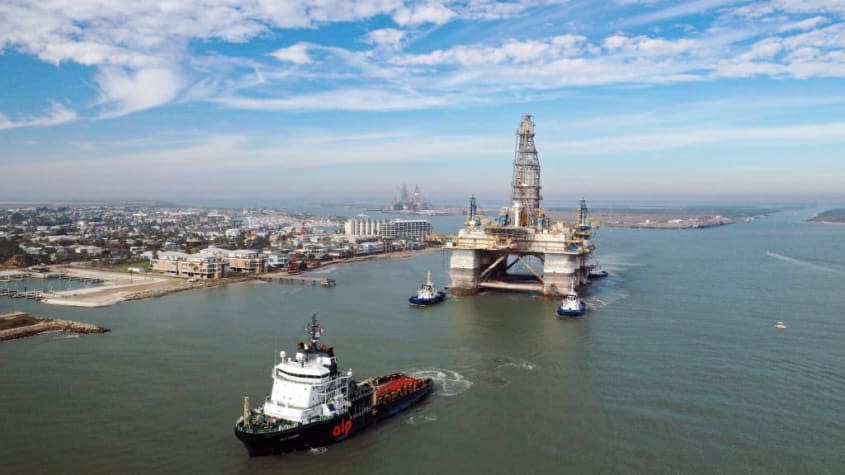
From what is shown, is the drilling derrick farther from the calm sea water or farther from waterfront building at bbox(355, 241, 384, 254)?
waterfront building at bbox(355, 241, 384, 254)

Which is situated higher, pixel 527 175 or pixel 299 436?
pixel 527 175

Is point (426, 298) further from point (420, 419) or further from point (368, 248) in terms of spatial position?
point (368, 248)

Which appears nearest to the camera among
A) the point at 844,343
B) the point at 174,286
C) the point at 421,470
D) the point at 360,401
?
the point at 421,470

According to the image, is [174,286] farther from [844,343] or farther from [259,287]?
[844,343]

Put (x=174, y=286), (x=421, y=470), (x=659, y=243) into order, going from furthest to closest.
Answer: (x=659, y=243), (x=174, y=286), (x=421, y=470)

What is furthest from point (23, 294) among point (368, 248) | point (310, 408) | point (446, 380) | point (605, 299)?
point (605, 299)

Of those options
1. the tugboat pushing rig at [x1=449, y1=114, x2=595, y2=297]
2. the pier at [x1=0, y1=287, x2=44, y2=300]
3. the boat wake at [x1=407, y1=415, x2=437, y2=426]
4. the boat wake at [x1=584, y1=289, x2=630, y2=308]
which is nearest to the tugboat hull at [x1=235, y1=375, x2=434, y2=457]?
the boat wake at [x1=407, y1=415, x2=437, y2=426]

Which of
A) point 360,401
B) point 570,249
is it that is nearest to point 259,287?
point 570,249
